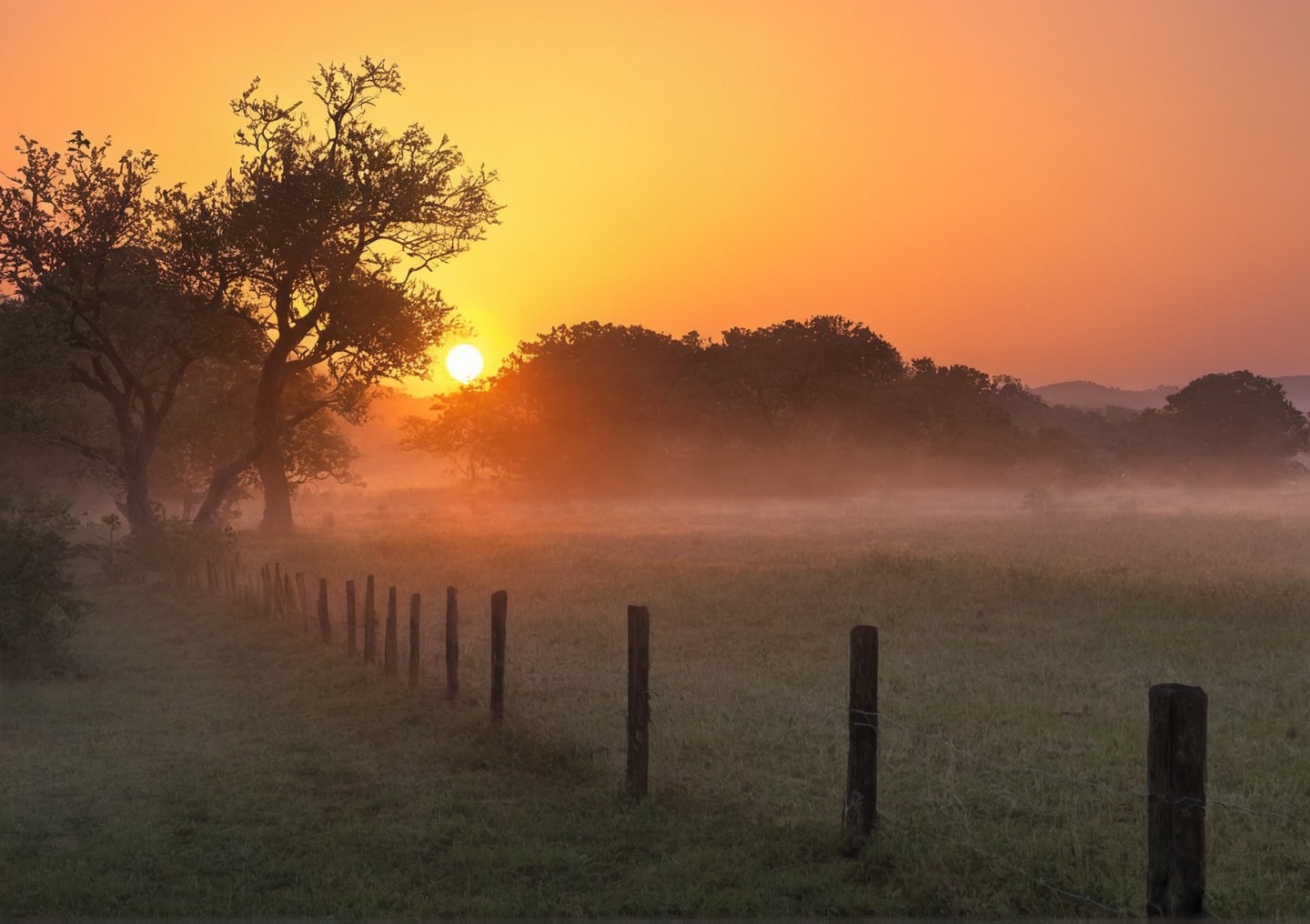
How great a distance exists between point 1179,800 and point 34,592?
59.8ft

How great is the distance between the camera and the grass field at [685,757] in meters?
8.45

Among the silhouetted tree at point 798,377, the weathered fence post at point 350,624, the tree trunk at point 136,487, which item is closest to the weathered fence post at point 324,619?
the weathered fence post at point 350,624

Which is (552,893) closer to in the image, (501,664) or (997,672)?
(501,664)

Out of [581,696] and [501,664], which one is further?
[581,696]

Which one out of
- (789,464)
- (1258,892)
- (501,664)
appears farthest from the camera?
(789,464)

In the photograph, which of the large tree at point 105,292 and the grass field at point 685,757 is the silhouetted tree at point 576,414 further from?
the grass field at point 685,757

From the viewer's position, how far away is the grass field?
8453 millimetres

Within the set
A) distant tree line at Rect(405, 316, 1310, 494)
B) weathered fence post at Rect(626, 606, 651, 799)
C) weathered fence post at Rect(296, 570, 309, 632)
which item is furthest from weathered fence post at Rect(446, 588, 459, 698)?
distant tree line at Rect(405, 316, 1310, 494)

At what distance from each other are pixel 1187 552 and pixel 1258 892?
27.6 meters

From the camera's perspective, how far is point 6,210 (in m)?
39.3

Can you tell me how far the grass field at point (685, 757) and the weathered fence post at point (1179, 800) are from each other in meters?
0.68

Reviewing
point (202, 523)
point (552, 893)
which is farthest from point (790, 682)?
point (202, 523)

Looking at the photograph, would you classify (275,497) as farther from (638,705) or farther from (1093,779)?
(1093,779)

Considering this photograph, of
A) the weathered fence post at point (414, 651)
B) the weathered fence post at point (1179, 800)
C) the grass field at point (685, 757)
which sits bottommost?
the grass field at point (685, 757)
